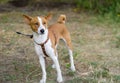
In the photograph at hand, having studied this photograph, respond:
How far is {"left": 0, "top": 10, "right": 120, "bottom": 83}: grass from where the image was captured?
6414mm

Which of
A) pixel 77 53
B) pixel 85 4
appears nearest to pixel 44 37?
pixel 77 53

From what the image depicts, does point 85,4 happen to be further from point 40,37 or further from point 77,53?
point 40,37

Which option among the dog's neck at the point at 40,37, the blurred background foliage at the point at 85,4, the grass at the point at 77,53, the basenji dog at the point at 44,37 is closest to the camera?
the basenji dog at the point at 44,37

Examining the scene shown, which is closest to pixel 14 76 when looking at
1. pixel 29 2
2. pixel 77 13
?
pixel 77 13

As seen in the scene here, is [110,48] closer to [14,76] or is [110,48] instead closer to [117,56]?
[117,56]

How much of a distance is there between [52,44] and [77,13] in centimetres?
643

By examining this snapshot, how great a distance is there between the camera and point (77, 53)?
775 cm

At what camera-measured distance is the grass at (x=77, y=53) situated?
6414 millimetres

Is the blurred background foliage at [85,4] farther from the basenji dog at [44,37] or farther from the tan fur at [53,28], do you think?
the basenji dog at [44,37]

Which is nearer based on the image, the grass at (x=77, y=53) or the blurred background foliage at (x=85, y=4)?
the grass at (x=77, y=53)

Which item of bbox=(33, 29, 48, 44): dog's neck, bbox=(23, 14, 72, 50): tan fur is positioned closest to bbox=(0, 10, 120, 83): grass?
bbox=(23, 14, 72, 50): tan fur

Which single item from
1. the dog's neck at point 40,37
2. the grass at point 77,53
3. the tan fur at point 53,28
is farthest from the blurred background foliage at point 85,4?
the dog's neck at point 40,37

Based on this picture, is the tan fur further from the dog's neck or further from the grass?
the grass

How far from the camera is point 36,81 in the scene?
6.27 meters
